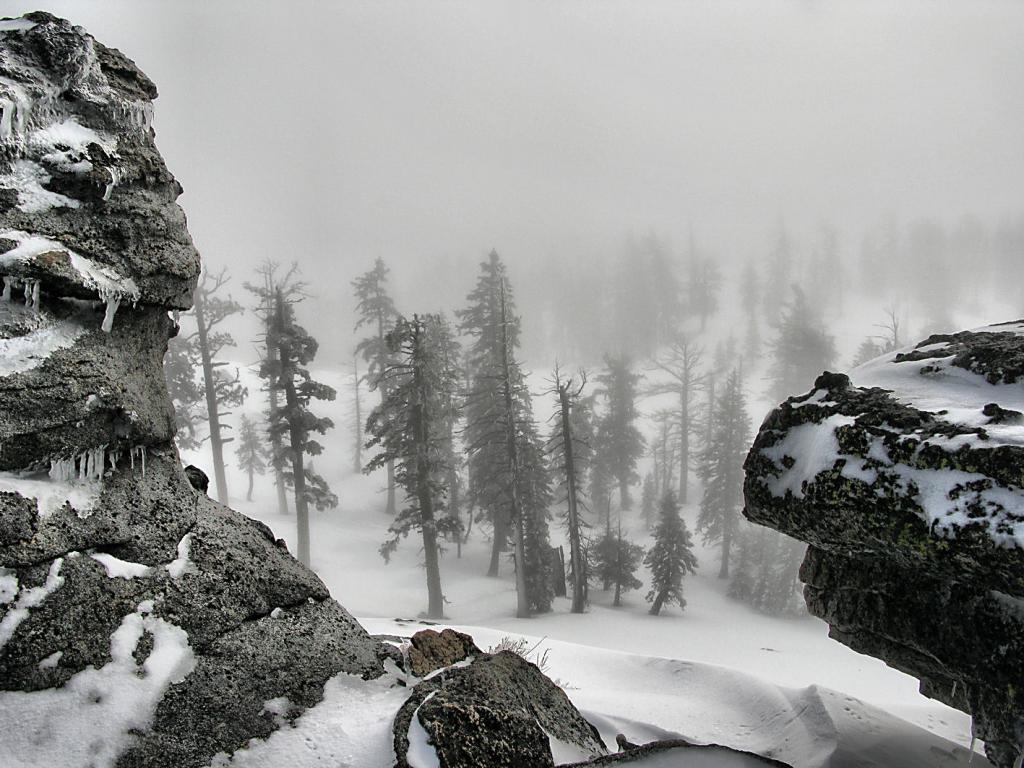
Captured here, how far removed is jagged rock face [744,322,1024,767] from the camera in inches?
191

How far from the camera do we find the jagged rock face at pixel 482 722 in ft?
14.5

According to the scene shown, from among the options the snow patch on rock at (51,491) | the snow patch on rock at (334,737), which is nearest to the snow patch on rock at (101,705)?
the snow patch on rock at (334,737)

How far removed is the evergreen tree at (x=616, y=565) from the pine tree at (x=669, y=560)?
1.03 meters

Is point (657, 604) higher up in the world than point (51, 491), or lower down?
lower down

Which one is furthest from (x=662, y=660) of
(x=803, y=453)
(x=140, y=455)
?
(x=140, y=455)

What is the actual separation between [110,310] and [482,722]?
5.18m

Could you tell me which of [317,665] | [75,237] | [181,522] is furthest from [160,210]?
[317,665]

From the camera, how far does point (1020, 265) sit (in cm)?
7562

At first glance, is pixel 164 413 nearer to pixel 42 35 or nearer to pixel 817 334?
pixel 42 35

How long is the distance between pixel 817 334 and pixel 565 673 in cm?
3647

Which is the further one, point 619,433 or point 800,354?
point 800,354

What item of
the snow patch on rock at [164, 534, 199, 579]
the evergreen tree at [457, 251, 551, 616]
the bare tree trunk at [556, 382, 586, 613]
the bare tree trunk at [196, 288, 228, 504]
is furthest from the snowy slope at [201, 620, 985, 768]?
the bare tree trunk at [196, 288, 228, 504]

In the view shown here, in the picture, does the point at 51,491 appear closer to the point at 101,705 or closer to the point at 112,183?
the point at 101,705

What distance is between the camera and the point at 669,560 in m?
24.0
